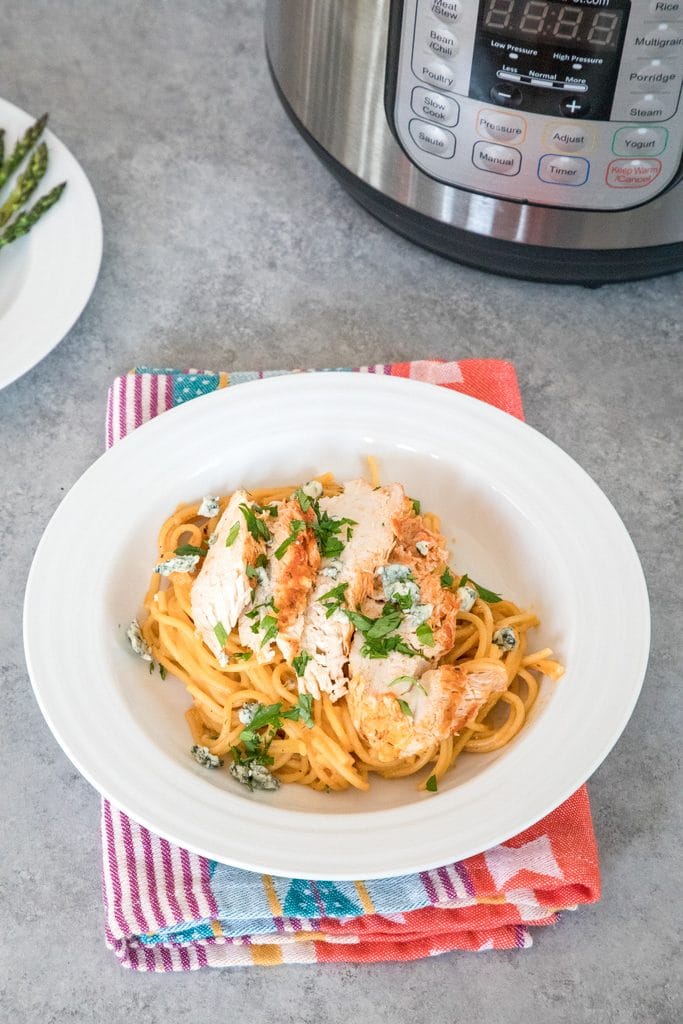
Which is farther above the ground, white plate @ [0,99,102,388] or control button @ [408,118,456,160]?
control button @ [408,118,456,160]

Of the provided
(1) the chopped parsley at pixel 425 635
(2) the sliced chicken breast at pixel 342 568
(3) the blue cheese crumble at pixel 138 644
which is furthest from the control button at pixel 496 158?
(3) the blue cheese crumble at pixel 138 644

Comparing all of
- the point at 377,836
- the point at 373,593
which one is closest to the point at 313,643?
the point at 373,593

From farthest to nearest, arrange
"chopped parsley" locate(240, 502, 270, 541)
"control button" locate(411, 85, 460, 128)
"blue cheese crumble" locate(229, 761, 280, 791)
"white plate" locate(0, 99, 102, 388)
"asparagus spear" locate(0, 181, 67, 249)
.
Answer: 1. "asparagus spear" locate(0, 181, 67, 249)
2. "white plate" locate(0, 99, 102, 388)
3. "control button" locate(411, 85, 460, 128)
4. "chopped parsley" locate(240, 502, 270, 541)
5. "blue cheese crumble" locate(229, 761, 280, 791)

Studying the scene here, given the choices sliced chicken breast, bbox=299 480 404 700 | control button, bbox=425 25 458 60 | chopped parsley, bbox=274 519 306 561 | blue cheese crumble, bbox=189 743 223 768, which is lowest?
blue cheese crumble, bbox=189 743 223 768

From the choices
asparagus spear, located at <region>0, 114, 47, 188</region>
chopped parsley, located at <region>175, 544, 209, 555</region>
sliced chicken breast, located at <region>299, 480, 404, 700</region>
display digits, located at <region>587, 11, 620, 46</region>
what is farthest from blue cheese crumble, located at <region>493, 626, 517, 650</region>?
asparagus spear, located at <region>0, 114, 47, 188</region>

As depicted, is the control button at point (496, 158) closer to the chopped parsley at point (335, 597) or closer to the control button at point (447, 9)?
the control button at point (447, 9)

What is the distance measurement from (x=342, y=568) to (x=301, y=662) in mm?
131

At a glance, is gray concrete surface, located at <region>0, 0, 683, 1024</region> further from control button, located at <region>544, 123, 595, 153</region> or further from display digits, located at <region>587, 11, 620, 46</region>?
display digits, located at <region>587, 11, 620, 46</region>

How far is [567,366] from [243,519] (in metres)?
0.73

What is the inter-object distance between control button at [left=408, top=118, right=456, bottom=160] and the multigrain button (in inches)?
4.4

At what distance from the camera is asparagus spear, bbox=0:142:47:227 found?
74.1 inches

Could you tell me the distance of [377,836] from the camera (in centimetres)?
117

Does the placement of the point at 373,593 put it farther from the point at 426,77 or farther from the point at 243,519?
the point at 426,77

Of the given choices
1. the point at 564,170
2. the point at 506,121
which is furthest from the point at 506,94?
the point at 564,170
